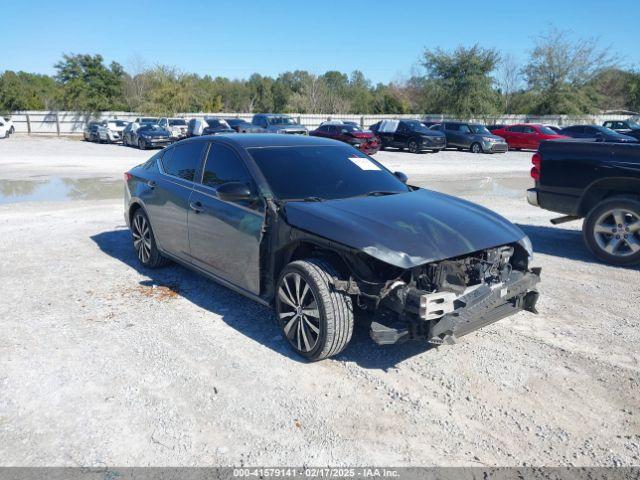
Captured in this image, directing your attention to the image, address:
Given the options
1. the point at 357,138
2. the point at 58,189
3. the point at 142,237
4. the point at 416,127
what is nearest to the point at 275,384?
the point at 142,237

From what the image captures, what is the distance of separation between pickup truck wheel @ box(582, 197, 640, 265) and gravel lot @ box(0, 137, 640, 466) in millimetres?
430

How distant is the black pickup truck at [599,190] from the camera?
6.63 metres

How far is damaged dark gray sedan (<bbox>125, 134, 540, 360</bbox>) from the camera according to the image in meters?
3.73

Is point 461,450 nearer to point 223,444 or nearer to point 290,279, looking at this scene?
point 223,444

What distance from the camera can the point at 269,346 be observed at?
4363 millimetres

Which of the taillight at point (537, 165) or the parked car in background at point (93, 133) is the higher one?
the taillight at point (537, 165)

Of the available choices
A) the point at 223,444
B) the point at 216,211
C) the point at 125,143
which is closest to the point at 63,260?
the point at 216,211

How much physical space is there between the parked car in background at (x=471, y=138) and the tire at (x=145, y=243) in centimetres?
2451

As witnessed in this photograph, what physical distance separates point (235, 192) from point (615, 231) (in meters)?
4.93

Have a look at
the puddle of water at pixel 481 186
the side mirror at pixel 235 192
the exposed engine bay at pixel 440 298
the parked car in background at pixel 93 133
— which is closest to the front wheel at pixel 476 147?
the puddle of water at pixel 481 186

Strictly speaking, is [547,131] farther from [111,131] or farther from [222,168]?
[222,168]

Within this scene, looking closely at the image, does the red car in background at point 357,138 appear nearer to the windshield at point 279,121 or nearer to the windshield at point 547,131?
the windshield at point 279,121

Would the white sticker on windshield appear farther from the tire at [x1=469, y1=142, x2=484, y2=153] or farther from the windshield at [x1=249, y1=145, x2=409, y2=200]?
the tire at [x1=469, y1=142, x2=484, y2=153]

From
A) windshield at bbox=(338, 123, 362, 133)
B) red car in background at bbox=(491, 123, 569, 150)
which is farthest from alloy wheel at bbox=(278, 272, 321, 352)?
red car in background at bbox=(491, 123, 569, 150)
